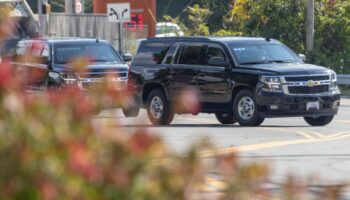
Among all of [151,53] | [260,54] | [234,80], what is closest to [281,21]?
[151,53]

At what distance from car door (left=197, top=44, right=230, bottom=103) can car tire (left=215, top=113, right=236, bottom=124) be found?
23.1 inches

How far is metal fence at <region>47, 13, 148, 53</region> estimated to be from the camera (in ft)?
135

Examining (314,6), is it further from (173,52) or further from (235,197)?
(235,197)

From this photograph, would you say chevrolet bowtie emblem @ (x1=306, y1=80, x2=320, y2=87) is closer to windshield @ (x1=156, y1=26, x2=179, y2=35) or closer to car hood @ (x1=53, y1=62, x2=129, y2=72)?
car hood @ (x1=53, y1=62, x2=129, y2=72)

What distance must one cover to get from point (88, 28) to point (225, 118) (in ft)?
74.0

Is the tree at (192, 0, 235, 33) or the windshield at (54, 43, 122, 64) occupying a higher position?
the windshield at (54, 43, 122, 64)

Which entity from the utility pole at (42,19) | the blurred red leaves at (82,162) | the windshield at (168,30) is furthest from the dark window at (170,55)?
the windshield at (168,30)

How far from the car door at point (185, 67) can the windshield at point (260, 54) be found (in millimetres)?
764

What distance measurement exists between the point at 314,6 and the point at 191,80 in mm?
18861

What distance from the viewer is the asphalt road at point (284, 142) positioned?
43.1ft

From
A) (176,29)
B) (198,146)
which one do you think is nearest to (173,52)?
(198,146)

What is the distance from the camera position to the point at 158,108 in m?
20.7

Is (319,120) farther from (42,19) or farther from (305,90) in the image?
(42,19)

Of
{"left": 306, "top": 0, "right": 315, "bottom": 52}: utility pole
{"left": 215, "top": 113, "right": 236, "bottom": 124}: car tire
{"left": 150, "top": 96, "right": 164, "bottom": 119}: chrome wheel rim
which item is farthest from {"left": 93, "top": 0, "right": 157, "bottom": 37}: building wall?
{"left": 150, "top": 96, "right": 164, "bottom": 119}: chrome wheel rim
